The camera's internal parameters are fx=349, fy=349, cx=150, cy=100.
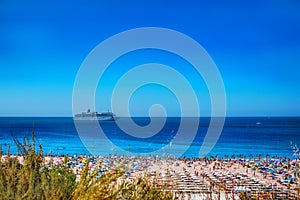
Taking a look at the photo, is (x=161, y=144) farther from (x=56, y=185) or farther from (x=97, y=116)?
(x=97, y=116)

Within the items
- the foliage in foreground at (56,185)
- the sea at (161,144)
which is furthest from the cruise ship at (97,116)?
the foliage in foreground at (56,185)

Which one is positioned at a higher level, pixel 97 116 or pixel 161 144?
pixel 97 116

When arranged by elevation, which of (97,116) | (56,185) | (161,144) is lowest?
(161,144)

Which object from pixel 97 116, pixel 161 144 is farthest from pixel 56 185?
pixel 97 116

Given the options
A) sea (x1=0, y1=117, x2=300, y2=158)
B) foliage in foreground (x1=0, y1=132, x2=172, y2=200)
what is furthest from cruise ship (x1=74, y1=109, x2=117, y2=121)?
foliage in foreground (x1=0, y1=132, x2=172, y2=200)

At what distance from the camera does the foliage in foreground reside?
328 cm

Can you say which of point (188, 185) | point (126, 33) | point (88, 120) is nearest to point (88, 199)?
point (126, 33)

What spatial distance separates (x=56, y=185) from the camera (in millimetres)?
A: 3652

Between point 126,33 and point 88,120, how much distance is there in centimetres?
12267

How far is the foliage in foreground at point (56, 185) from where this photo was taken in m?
3.28

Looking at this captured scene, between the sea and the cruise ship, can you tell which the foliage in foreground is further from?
the cruise ship

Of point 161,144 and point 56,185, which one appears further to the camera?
point 161,144

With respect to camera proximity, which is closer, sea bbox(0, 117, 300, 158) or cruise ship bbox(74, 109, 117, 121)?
sea bbox(0, 117, 300, 158)

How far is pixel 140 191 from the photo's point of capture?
399cm
